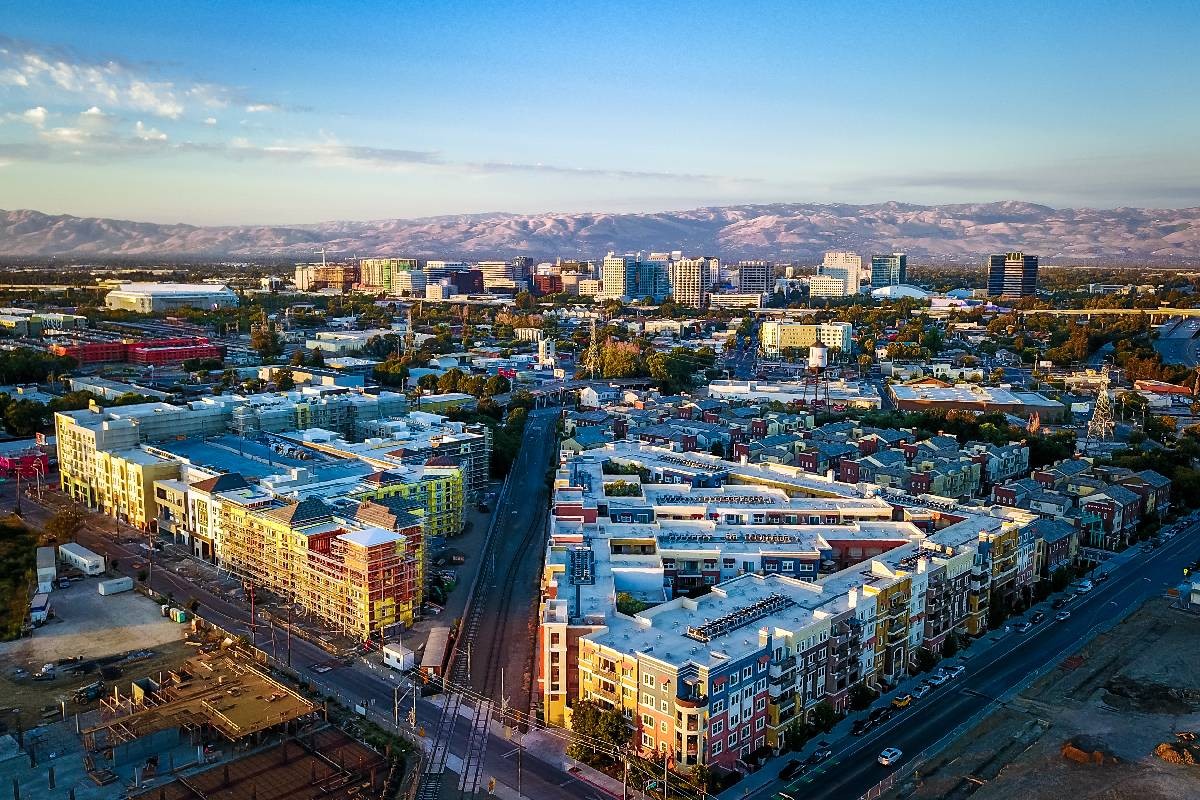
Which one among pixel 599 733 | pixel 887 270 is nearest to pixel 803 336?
pixel 599 733

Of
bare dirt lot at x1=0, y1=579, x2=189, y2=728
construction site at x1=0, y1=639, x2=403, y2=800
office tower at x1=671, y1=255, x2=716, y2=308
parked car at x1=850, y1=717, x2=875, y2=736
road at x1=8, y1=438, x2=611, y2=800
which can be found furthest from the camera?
office tower at x1=671, y1=255, x2=716, y2=308

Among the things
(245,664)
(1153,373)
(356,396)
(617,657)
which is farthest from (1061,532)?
(1153,373)

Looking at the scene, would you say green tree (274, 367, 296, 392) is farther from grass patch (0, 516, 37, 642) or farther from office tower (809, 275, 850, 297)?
office tower (809, 275, 850, 297)

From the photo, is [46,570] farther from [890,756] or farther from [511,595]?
[890,756]

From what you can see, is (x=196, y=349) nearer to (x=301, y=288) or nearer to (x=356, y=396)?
(x=356, y=396)

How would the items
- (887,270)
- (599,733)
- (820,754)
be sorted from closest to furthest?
(599,733) < (820,754) < (887,270)

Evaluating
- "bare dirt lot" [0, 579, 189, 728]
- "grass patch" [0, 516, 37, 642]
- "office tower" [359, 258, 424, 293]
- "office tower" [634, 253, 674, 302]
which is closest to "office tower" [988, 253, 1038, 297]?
"office tower" [634, 253, 674, 302]
